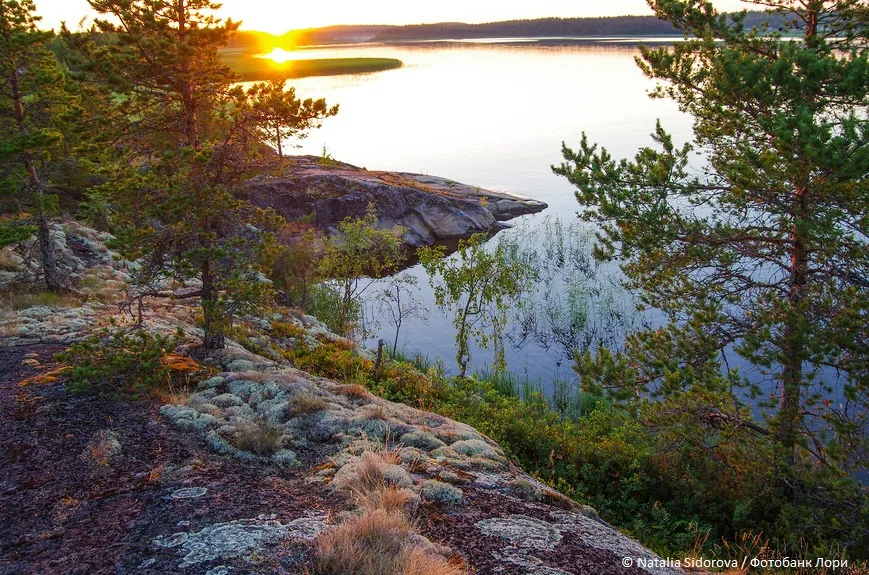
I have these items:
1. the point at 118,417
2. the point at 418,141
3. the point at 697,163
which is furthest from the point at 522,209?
the point at 118,417

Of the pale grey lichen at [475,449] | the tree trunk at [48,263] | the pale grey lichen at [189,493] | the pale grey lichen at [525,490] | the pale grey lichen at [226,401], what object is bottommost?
the pale grey lichen at [475,449]

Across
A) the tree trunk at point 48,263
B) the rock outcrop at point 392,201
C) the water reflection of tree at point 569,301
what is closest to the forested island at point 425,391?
the tree trunk at point 48,263

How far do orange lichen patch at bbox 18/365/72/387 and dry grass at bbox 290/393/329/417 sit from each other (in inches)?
169

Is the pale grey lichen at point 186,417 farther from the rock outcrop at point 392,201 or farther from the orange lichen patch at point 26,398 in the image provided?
the rock outcrop at point 392,201

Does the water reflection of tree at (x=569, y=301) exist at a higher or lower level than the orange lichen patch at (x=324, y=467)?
lower

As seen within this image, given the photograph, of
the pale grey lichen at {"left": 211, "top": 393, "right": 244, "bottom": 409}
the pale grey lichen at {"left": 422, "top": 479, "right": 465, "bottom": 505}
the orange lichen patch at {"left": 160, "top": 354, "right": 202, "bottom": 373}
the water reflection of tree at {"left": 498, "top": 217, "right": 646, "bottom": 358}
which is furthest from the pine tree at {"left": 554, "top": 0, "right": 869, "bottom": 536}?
the water reflection of tree at {"left": 498, "top": 217, "right": 646, "bottom": 358}

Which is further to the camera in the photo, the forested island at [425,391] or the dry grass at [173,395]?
the dry grass at [173,395]

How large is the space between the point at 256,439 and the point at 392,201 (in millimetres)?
29356

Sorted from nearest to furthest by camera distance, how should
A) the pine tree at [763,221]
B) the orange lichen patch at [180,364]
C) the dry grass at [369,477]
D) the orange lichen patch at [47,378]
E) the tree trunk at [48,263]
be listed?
the dry grass at [369,477] → the pine tree at [763,221] → the orange lichen patch at [47,378] → the orange lichen patch at [180,364] → the tree trunk at [48,263]

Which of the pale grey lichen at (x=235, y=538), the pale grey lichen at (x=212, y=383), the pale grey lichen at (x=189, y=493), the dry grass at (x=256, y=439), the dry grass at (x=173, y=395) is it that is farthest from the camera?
the pale grey lichen at (x=212, y=383)

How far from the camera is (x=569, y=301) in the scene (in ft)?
81.6

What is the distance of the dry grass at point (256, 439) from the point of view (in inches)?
326

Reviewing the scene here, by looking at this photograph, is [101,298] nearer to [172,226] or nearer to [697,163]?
[172,226]

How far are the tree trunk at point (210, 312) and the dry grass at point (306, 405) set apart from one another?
240 centimetres
